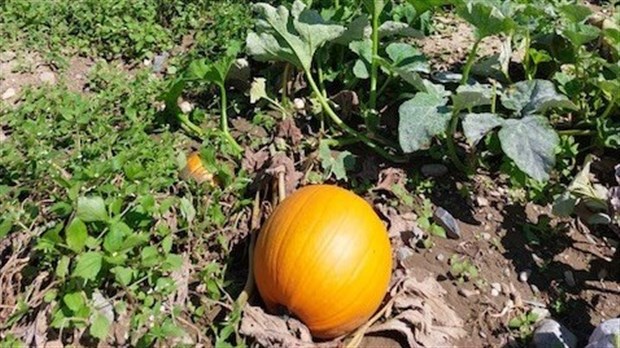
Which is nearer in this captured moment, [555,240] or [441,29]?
[555,240]

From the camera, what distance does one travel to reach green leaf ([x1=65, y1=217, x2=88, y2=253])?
2469 millimetres

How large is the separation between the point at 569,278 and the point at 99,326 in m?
1.77

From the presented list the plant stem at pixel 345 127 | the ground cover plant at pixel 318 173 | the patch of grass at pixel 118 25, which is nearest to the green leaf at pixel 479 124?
the ground cover plant at pixel 318 173

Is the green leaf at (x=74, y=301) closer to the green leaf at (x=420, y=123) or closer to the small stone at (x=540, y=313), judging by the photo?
the green leaf at (x=420, y=123)

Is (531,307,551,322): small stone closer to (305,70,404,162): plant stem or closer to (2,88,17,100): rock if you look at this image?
(305,70,404,162): plant stem

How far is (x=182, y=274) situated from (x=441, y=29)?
228 centimetres

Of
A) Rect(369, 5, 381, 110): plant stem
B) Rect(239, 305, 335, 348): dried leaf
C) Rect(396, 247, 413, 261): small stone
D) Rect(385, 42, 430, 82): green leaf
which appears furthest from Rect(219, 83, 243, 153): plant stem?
Rect(239, 305, 335, 348): dried leaf

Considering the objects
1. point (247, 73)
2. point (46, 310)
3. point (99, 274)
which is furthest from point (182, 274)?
point (247, 73)

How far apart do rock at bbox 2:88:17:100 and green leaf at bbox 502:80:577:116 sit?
7.93 feet

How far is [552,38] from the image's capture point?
11.2ft

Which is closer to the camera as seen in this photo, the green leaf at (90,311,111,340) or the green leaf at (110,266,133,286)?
the green leaf at (90,311,111,340)

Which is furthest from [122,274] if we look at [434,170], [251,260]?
[434,170]

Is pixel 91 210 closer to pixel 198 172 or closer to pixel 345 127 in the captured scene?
pixel 198 172

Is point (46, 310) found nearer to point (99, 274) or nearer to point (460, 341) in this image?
point (99, 274)
